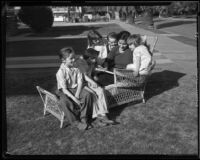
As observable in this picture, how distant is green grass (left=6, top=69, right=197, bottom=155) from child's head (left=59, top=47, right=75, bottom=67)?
0.87 meters

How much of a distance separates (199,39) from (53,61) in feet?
23.8

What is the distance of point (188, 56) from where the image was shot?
9250 millimetres

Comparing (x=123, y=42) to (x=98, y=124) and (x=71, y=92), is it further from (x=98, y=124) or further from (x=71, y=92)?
(x=98, y=124)

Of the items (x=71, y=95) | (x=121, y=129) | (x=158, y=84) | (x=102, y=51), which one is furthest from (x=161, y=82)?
(x=71, y=95)

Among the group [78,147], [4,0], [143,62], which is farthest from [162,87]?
[4,0]

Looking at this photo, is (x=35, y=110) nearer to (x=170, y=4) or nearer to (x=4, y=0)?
(x=4, y=0)

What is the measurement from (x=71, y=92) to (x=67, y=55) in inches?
20.6

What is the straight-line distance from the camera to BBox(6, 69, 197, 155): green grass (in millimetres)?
3322

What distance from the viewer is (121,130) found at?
379 centimetres

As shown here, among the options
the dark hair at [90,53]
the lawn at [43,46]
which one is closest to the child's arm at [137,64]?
the dark hair at [90,53]

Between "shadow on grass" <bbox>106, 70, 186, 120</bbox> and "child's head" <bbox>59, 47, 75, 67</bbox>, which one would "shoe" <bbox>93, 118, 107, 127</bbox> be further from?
"child's head" <bbox>59, 47, 75, 67</bbox>

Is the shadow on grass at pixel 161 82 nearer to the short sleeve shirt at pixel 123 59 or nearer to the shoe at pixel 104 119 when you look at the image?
the short sleeve shirt at pixel 123 59

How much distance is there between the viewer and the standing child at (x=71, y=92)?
3.79 meters

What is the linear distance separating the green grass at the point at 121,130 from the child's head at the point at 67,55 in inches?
34.3
